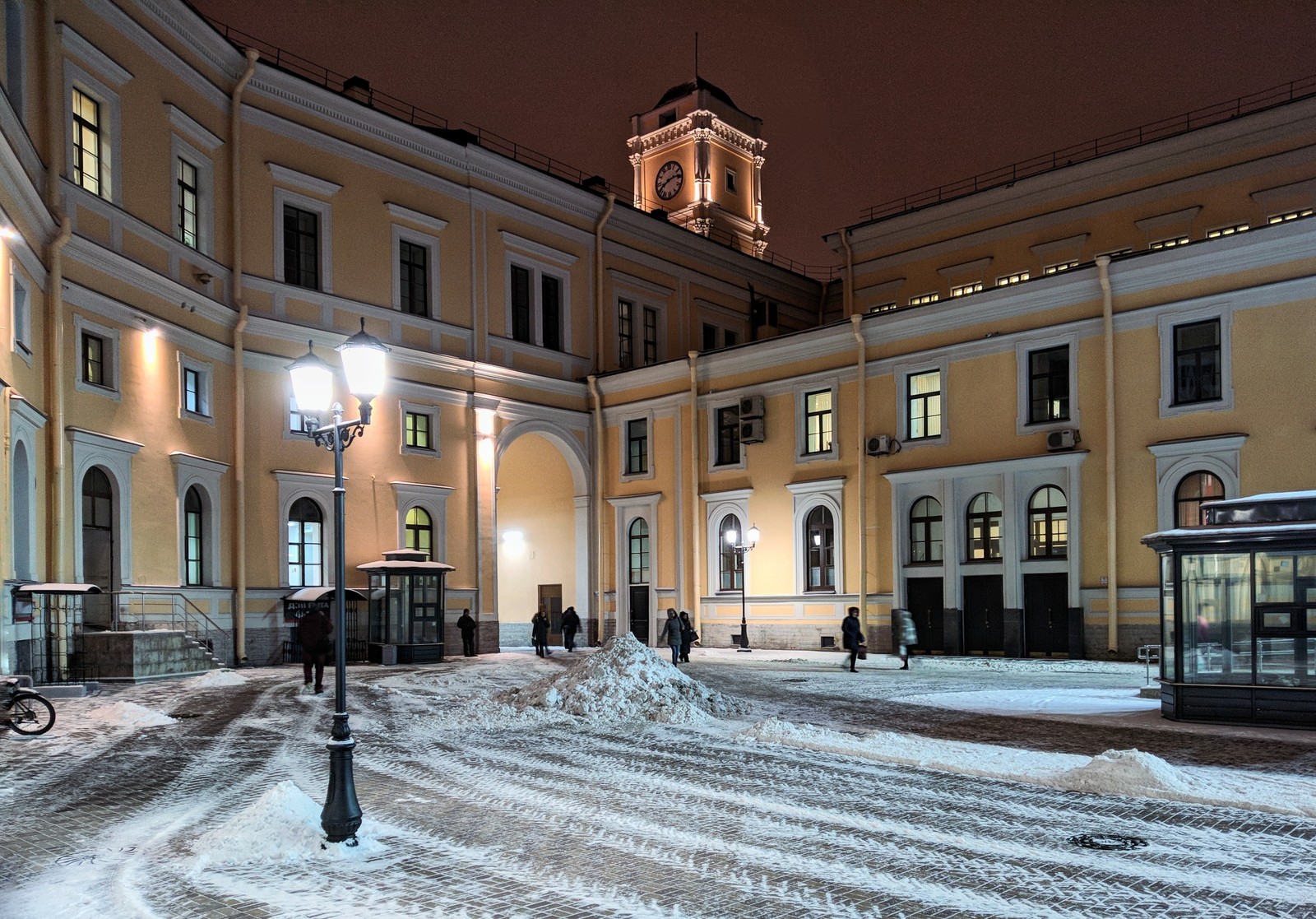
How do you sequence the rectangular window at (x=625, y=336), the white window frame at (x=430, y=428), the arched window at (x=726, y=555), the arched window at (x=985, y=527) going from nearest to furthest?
1. the arched window at (x=985, y=527)
2. the white window frame at (x=430, y=428)
3. the arched window at (x=726, y=555)
4. the rectangular window at (x=625, y=336)

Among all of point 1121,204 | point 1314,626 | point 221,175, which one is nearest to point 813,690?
point 1314,626

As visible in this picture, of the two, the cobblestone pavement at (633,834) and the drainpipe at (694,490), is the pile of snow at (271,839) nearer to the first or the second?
the cobblestone pavement at (633,834)

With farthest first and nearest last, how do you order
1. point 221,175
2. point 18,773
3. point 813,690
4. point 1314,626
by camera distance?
point 221,175 < point 813,690 < point 1314,626 < point 18,773

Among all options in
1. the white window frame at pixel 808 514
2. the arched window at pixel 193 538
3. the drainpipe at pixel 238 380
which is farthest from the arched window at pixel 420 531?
the white window frame at pixel 808 514

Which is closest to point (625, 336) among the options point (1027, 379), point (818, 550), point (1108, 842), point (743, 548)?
point (743, 548)

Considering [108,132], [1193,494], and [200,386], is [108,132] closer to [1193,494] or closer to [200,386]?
[200,386]

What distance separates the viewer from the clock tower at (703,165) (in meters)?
50.0

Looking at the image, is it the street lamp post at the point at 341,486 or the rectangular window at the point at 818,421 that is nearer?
the street lamp post at the point at 341,486

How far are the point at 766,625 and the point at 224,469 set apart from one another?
50.0 feet

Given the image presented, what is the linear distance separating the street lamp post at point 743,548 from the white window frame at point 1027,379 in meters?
8.18

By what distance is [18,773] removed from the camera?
10.6m

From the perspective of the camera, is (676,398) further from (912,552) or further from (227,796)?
(227,796)

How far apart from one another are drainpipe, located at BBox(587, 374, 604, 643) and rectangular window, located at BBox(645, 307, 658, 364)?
3.35 meters

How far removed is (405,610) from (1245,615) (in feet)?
65.4
